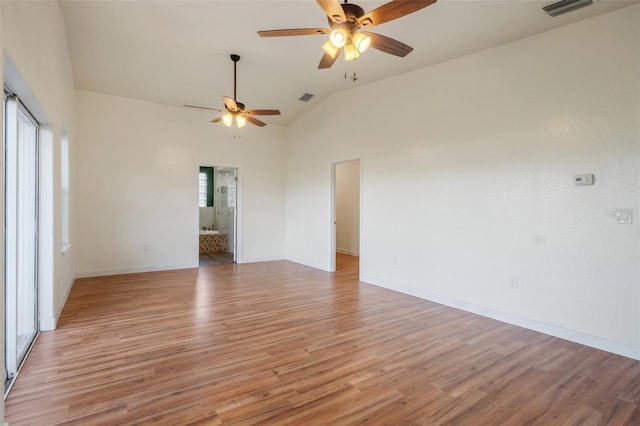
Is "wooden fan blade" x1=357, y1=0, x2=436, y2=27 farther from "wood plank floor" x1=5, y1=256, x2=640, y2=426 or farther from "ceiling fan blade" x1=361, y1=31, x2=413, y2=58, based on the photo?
"wood plank floor" x1=5, y1=256, x2=640, y2=426

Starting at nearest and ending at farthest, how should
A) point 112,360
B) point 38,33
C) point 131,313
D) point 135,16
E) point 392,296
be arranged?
1. point 38,33
2. point 112,360
3. point 135,16
4. point 131,313
5. point 392,296

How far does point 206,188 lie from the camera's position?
10.3 meters

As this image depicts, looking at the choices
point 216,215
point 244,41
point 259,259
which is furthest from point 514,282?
point 216,215

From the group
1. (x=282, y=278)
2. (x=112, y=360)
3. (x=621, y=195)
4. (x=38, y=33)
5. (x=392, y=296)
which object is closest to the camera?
(x=38, y=33)

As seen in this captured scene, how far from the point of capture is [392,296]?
4723 mm

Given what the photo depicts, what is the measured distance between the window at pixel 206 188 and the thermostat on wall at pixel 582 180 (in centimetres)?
931

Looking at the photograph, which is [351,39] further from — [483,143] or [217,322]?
[217,322]

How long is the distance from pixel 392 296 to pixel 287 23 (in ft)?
12.3

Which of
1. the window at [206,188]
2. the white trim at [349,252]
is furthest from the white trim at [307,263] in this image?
the window at [206,188]

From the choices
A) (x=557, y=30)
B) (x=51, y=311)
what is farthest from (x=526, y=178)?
(x=51, y=311)

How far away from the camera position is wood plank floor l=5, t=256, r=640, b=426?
6.70 ft

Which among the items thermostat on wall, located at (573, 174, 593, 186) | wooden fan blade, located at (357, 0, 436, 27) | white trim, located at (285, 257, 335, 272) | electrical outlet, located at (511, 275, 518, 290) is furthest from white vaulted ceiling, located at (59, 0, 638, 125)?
white trim, located at (285, 257, 335, 272)

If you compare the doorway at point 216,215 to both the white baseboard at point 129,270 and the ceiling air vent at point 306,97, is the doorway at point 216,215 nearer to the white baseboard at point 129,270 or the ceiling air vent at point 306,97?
the white baseboard at point 129,270

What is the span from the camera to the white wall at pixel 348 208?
28.5ft
